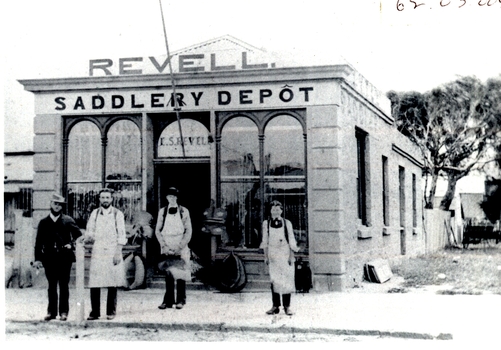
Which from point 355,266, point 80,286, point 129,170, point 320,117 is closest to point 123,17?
point 129,170

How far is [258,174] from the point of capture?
919 centimetres

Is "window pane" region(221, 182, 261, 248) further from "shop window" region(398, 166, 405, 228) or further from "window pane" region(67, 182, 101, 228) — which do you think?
"shop window" region(398, 166, 405, 228)

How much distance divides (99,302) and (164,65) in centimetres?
319

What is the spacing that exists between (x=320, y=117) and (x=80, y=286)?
3.78 meters

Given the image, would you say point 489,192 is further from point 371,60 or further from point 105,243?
point 105,243

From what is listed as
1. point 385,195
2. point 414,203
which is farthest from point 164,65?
point 414,203

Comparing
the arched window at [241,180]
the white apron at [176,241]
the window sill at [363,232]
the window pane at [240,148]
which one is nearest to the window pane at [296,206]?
the arched window at [241,180]

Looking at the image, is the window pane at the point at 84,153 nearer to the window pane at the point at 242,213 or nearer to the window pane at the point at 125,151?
the window pane at the point at 125,151

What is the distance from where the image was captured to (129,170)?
952 cm

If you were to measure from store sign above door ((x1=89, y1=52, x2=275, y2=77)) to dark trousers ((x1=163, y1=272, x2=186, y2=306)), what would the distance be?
2.71m

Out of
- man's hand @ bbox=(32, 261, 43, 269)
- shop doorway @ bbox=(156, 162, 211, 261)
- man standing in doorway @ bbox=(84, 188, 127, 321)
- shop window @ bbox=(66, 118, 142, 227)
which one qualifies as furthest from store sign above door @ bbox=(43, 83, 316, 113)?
man's hand @ bbox=(32, 261, 43, 269)

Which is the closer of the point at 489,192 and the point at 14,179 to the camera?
the point at 489,192

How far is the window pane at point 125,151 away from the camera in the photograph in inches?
375

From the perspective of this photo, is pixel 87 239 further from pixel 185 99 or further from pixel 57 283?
pixel 185 99
